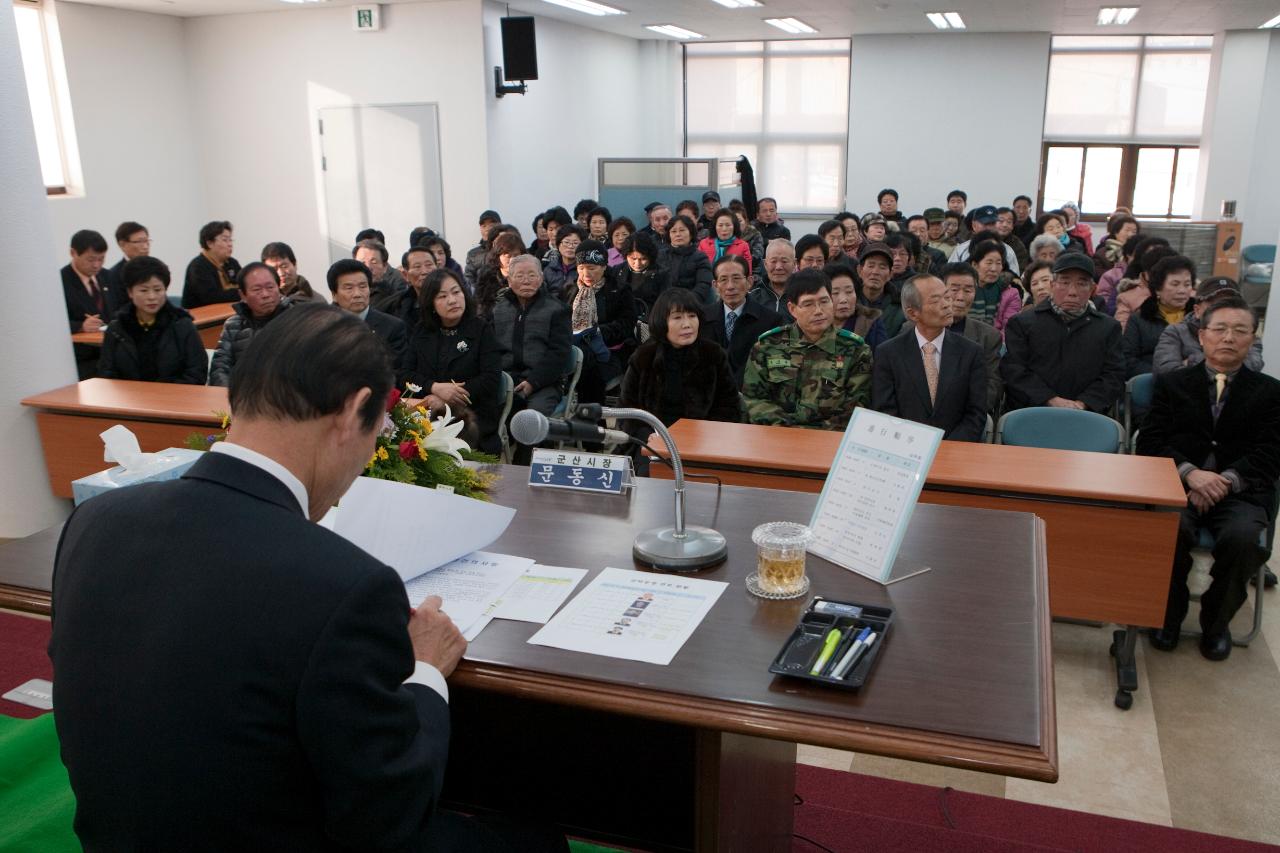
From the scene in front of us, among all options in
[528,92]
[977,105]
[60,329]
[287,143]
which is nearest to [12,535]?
[60,329]

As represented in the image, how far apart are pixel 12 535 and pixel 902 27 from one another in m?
11.3

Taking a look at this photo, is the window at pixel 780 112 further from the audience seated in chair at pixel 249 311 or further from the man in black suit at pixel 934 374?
the man in black suit at pixel 934 374

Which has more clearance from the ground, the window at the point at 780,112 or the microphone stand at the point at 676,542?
the window at the point at 780,112

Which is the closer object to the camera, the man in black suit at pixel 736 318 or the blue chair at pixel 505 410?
the blue chair at pixel 505 410

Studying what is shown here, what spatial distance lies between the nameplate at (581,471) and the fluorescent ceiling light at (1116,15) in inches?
407

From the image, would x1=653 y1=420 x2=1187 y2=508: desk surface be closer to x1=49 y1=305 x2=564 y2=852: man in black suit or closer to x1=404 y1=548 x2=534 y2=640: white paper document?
x1=404 y1=548 x2=534 y2=640: white paper document

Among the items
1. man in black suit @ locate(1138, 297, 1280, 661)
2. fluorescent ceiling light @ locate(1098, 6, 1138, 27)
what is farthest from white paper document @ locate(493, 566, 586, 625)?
fluorescent ceiling light @ locate(1098, 6, 1138, 27)

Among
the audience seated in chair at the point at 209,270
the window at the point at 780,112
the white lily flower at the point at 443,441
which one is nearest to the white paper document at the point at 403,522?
the white lily flower at the point at 443,441

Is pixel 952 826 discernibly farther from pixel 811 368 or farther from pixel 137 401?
pixel 137 401

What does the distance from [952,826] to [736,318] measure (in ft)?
10.7

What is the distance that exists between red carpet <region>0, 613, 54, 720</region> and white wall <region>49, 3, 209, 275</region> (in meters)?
5.38

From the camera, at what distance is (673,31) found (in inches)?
484

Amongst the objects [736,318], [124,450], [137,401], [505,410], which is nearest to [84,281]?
[137,401]

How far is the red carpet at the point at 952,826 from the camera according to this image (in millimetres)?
2484
